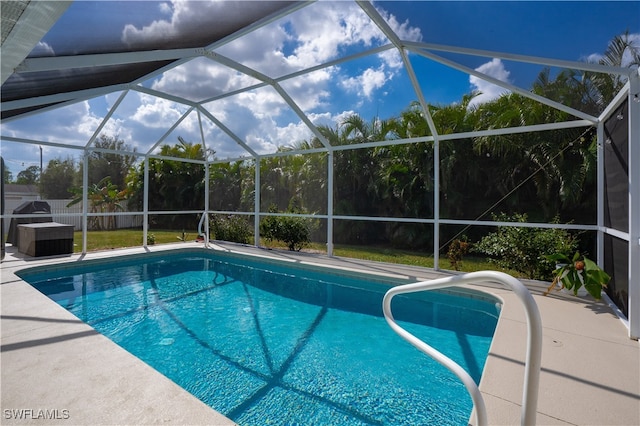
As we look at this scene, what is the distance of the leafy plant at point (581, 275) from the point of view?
4.19 m

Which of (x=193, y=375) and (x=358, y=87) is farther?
(x=358, y=87)

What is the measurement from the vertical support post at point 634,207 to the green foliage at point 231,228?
9206mm

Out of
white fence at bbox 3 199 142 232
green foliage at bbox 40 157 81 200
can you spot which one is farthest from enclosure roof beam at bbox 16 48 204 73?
green foliage at bbox 40 157 81 200

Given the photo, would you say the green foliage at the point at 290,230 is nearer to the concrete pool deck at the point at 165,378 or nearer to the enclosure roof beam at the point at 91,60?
the enclosure roof beam at the point at 91,60

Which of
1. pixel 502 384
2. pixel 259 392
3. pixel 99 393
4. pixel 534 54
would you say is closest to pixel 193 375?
pixel 259 392

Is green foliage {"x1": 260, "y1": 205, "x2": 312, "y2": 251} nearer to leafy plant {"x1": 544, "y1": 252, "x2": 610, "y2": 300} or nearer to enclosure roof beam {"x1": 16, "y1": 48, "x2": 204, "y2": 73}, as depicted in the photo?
enclosure roof beam {"x1": 16, "y1": 48, "x2": 204, "y2": 73}

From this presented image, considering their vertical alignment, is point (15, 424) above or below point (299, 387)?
above

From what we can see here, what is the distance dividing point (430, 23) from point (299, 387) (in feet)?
14.2

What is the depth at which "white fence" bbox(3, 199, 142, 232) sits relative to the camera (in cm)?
842

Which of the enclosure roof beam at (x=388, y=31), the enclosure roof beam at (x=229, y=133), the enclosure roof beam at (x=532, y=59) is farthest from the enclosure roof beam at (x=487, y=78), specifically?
the enclosure roof beam at (x=229, y=133)

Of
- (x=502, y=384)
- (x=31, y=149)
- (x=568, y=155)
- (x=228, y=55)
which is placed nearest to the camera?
(x=502, y=384)

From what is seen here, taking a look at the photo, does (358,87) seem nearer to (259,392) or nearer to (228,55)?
(228,55)

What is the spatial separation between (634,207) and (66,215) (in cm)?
978

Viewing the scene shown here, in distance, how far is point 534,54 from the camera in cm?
391
